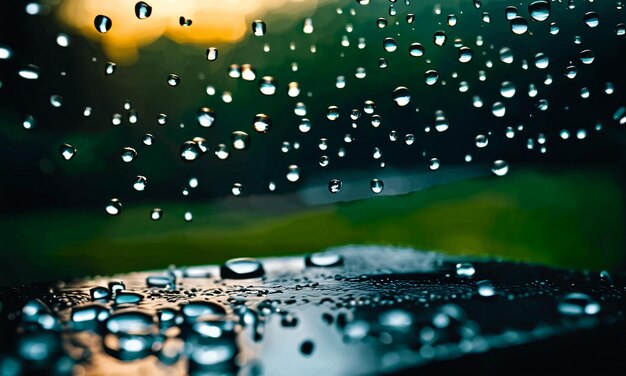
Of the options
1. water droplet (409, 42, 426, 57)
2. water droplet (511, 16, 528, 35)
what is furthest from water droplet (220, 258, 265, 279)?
water droplet (511, 16, 528, 35)

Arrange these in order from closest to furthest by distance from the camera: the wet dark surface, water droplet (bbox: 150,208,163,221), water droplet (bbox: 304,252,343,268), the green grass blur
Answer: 1. the wet dark surface
2. water droplet (bbox: 304,252,343,268)
3. water droplet (bbox: 150,208,163,221)
4. the green grass blur

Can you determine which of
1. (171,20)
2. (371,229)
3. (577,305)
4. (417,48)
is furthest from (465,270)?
(371,229)

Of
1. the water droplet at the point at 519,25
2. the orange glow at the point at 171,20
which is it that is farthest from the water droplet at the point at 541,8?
the orange glow at the point at 171,20

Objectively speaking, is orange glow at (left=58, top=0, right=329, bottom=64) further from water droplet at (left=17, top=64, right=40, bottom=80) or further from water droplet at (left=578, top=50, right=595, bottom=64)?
water droplet at (left=578, top=50, right=595, bottom=64)

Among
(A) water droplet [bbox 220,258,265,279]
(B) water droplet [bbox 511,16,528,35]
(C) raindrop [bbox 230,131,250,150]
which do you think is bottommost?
(A) water droplet [bbox 220,258,265,279]

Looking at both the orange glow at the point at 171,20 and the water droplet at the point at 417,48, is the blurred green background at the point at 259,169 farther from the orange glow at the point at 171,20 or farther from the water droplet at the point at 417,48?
the water droplet at the point at 417,48

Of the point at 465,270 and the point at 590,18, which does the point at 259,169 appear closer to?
the point at 590,18
